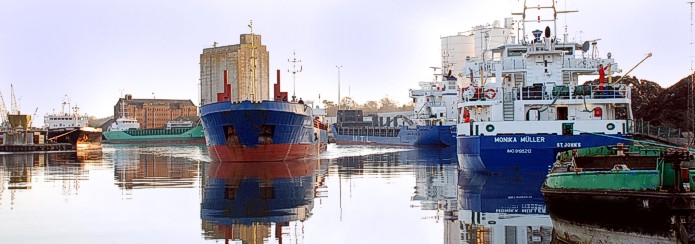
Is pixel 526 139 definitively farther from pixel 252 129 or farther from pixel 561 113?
pixel 252 129

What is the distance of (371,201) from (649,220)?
22.6 ft

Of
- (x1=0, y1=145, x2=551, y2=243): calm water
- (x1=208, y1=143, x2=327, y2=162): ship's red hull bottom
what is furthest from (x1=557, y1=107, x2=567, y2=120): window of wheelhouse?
(x1=208, y1=143, x2=327, y2=162): ship's red hull bottom

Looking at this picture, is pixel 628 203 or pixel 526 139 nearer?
pixel 628 203

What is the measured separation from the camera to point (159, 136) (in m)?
126

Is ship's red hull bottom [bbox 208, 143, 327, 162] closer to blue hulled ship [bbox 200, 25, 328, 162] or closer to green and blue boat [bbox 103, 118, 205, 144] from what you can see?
blue hulled ship [bbox 200, 25, 328, 162]

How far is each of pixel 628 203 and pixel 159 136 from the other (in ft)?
383

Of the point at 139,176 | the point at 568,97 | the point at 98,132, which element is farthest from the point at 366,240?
the point at 98,132

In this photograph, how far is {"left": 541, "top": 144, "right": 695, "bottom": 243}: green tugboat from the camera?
498 inches

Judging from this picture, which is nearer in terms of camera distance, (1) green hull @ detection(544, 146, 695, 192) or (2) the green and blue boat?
(1) green hull @ detection(544, 146, 695, 192)

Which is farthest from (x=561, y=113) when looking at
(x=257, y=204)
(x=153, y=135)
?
(x=153, y=135)

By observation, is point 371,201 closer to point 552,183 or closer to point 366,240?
point 552,183

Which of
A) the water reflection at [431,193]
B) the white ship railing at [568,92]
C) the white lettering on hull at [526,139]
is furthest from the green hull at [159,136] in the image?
the white lettering on hull at [526,139]

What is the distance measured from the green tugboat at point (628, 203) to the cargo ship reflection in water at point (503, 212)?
39 cm

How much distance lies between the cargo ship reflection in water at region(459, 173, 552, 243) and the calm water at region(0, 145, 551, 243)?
0.06 feet
